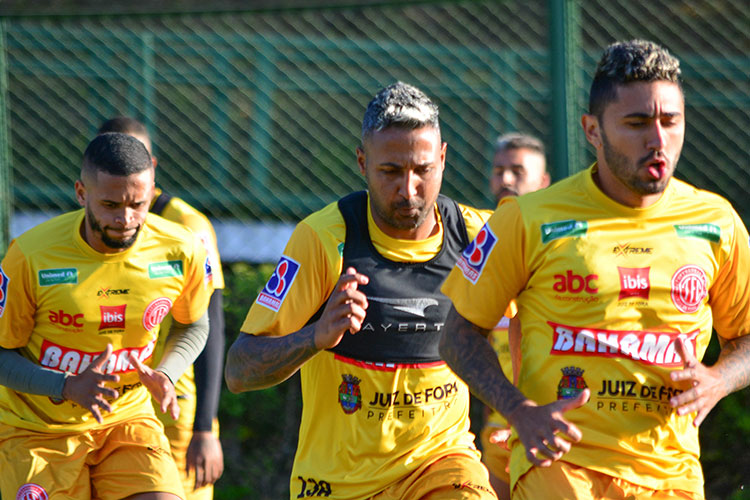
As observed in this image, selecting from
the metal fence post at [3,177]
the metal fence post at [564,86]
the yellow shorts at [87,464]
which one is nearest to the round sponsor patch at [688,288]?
the yellow shorts at [87,464]

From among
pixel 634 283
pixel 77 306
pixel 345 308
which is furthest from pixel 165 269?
pixel 634 283

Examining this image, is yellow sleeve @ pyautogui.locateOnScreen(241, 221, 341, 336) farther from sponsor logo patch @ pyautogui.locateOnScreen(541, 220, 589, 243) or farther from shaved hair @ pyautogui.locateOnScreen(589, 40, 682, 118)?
shaved hair @ pyautogui.locateOnScreen(589, 40, 682, 118)

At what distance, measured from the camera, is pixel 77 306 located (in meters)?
4.54

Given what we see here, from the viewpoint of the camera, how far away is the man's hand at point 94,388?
4020 mm

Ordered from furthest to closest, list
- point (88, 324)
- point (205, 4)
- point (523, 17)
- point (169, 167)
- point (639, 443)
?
point (205, 4)
point (523, 17)
point (169, 167)
point (88, 324)
point (639, 443)

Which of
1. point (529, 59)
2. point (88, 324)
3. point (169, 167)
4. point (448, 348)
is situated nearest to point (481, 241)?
point (448, 348)

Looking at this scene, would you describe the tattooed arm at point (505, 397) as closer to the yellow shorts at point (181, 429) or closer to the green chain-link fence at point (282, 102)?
the yellow shorts at point (181, 429)

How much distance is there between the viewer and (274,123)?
10.2 m

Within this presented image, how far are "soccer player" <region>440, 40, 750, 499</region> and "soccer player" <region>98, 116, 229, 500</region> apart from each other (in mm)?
2092

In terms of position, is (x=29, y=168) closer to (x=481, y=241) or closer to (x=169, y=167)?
(x=169, y=167)

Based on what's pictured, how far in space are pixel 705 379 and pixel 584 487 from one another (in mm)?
527

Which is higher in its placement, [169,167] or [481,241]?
[169,167]

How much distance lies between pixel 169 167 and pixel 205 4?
387cm

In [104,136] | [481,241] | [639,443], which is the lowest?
[639,443]
